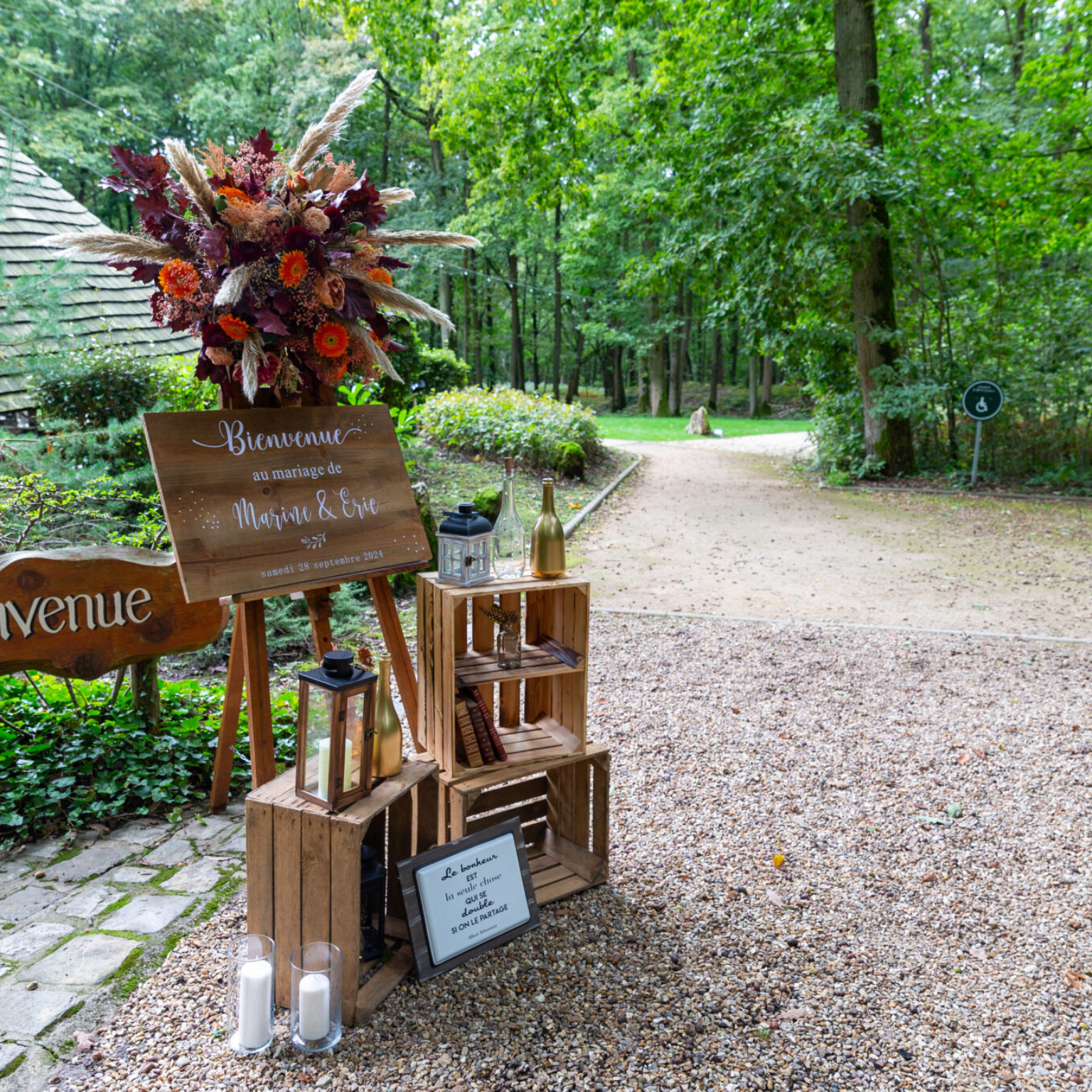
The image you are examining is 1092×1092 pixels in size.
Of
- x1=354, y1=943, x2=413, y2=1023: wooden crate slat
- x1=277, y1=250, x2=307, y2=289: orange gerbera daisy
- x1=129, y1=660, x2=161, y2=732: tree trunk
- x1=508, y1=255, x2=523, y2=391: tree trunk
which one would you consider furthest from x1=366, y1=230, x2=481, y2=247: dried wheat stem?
x1=508, y1=255, x2=523, y2=391: tree trunk

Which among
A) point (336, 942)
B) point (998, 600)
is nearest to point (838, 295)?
point (998, 600)

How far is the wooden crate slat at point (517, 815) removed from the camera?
2770 mm

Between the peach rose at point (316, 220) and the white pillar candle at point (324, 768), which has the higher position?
the peach rose at point (316, 220)

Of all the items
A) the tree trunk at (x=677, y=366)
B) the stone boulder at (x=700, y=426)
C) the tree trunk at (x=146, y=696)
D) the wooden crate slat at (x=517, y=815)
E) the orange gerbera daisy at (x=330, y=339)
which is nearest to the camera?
the orange gerbera daisy at (x=330, y=339)

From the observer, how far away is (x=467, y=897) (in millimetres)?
2281

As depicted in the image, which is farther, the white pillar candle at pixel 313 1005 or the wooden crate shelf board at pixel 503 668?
the wooden crate shelf board at pixel 503 668

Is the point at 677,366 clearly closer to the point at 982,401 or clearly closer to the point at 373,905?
the point at 982,401

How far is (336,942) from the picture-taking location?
79.9 inches

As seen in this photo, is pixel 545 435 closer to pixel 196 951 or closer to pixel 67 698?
pixel 67 698

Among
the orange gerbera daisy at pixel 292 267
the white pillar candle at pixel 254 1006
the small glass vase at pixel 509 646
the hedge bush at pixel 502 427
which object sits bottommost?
the white pillar candle at pixel 254 1006

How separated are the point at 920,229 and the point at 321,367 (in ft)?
34.1

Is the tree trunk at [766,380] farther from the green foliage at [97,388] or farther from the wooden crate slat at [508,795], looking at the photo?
the wooden crate slat at [508,795]

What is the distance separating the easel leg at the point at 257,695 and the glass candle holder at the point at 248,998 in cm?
57

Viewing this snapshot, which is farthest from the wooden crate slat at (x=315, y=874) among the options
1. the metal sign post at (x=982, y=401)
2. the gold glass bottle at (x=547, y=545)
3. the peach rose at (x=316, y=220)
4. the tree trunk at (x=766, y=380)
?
the tree trunk at (x=766, y=380)
